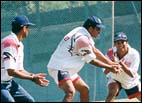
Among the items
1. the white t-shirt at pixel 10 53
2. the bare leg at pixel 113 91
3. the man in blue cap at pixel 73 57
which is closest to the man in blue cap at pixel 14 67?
the white t-shirt at pixel 10 53

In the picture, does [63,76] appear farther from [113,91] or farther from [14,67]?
[113,91]

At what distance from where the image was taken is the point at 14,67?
377 inches

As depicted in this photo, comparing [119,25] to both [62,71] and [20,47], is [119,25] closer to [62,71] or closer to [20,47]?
[62,71]

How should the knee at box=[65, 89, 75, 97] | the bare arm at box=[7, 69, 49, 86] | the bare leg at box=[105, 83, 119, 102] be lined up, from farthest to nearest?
1. the bare leg at box=[105, 83, 119, 102]
2. the knee at box=[65, 89, 75, 97]
3. the bare arm at box=[7, 69, 49, 86]

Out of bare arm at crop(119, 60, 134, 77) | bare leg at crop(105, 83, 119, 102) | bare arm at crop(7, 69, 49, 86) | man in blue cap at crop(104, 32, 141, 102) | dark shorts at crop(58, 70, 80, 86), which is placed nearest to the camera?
bare arm at crop(7, 69, 49, 86)

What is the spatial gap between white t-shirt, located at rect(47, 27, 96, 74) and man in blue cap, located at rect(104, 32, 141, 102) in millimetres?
1336

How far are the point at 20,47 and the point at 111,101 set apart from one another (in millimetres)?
3670

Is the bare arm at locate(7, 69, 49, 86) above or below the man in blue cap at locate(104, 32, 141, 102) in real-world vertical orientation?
above

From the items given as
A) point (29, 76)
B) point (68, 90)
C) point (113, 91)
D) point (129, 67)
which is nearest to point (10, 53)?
point (29, 76)

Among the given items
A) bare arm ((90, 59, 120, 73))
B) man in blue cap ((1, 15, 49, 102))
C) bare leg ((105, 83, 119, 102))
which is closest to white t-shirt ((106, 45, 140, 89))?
bare leg ((105, 83, 119, 102))

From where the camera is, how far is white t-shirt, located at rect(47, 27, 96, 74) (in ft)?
34.8

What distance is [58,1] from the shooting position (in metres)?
16.0

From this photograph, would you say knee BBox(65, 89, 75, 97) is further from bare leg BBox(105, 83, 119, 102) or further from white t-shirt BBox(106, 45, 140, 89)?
bare leg BBox(105, 83, 119, 102)

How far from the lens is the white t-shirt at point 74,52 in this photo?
1061 centimetres
